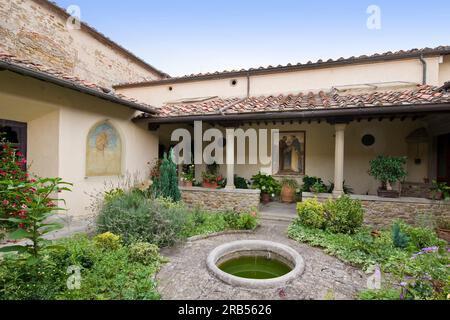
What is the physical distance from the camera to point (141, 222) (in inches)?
186

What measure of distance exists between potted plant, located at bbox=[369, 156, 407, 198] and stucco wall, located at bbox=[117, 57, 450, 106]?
12.3 ft

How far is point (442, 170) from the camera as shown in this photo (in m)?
7.26

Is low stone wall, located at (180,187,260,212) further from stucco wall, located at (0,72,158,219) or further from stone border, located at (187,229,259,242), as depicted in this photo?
stucco wall, located at (0,72,158,219)

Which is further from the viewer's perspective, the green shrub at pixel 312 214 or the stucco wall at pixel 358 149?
the stucco wall at pixel 358 149

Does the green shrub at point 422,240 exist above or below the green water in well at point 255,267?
above

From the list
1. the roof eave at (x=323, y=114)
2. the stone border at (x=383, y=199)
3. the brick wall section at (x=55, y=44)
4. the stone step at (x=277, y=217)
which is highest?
the brick wall section at (x=55, y=44)

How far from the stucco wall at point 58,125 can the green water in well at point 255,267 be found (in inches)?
189

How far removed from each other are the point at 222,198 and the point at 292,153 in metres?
3.66

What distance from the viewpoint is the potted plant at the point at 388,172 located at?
603 cm

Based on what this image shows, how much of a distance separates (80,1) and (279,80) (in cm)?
790

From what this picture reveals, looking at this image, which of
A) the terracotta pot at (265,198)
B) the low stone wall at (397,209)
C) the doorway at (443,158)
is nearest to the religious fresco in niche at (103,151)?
the terracotta pot at (265,198)

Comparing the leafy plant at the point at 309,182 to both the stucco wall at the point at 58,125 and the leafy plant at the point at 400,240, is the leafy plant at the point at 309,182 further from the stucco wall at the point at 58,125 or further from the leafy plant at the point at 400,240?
the stucco wall at the point at 58,125
